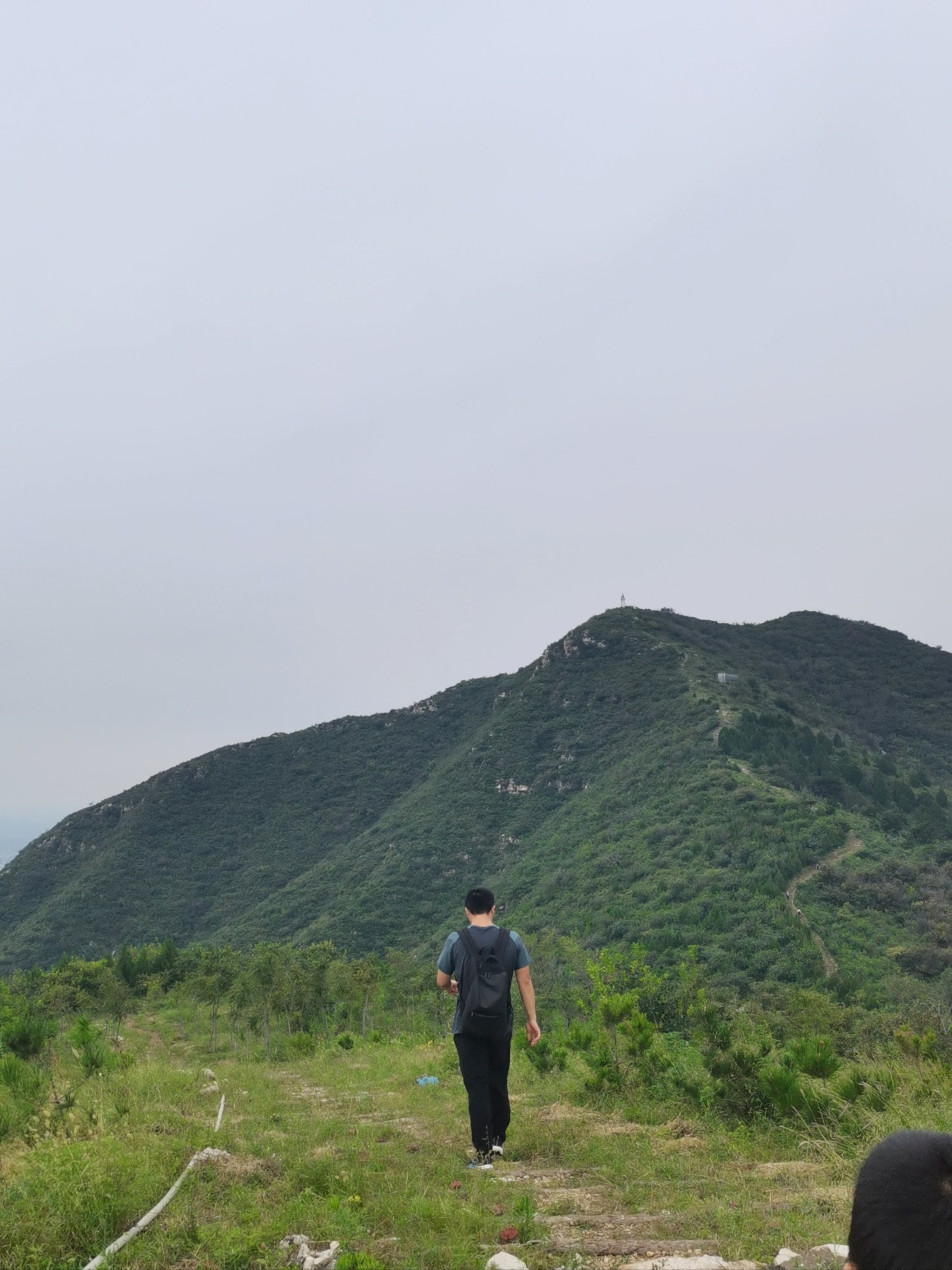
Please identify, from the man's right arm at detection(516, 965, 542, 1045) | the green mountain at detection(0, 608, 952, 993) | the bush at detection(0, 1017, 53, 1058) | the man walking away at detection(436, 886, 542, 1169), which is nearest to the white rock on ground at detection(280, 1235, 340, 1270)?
the man walking away at detection(436, 886, 542, 1169)

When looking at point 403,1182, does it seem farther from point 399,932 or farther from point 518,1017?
point 399,932

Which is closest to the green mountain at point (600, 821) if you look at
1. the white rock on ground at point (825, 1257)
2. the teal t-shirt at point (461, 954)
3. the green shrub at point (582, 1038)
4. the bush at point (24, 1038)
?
the green shrub at point (582, 1038)

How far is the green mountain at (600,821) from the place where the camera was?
3111 centimetres

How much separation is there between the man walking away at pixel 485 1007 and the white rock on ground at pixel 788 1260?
2111 millimetres

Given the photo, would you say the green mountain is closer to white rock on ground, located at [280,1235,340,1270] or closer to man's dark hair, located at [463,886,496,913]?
man's dark hair, located at [463,886,496,913]

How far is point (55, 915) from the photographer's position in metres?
56.4

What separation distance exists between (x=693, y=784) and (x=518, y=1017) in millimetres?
24118

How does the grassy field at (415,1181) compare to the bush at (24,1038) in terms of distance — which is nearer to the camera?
the grassy field at (415,1181)

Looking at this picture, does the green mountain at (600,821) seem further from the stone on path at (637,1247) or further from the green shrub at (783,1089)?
the stone on path at (637,1247)

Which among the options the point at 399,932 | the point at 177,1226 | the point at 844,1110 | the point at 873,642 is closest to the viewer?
the point at 177,1226

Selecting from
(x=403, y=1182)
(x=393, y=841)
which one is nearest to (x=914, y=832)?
(x=393, y=841)

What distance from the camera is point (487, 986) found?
17.8ft

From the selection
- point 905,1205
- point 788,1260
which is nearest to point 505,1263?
point 788,1260

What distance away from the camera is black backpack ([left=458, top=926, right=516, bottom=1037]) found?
5406 mm
